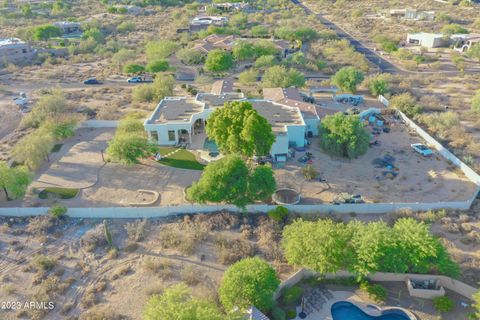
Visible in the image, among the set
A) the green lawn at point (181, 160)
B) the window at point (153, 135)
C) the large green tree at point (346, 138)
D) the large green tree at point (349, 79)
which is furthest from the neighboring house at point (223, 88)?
the large green tree at point (346, 138)

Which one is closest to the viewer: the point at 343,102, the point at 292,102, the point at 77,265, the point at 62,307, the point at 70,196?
the point at 62,307

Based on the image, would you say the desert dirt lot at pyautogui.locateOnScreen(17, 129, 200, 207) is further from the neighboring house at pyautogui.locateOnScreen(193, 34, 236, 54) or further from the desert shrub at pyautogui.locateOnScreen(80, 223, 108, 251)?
the neighboring house at pyautogui.locateOnScreen(193, 34, 236, 54)

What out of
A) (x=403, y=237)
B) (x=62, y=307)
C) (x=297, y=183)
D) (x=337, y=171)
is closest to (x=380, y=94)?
(x=337, y=171)

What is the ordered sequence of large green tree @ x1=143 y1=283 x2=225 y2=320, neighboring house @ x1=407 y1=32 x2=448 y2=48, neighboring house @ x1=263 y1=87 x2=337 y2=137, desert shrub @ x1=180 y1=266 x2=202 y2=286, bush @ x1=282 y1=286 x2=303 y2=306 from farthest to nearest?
neighboring house @ x1=407 y1=32 x2=448 y2=48, neighboring house @ x1=263 y1=87 x2=337 y2=137, desert shrub @ x1=180 y1=266 x2=202 y2=286, bush @ x1=282 y1=286 x2=303 y2=306, large green tree @ x1=143 y1=283 x2=225 y2=320

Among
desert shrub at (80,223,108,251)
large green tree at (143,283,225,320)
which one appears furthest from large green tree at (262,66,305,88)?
large green tree at (143,283,225,320)

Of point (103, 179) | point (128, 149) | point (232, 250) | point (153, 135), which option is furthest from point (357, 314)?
point (153, 135)

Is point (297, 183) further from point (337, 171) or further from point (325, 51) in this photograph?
point (325, 51)
